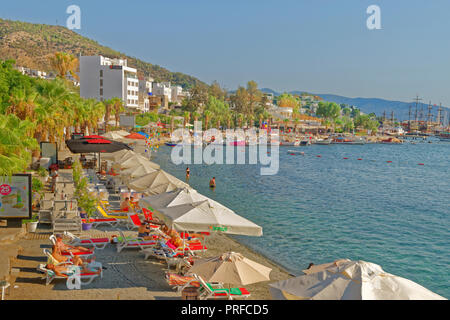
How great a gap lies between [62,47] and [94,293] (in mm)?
196321

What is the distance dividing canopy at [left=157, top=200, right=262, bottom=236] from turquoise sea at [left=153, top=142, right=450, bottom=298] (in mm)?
5492

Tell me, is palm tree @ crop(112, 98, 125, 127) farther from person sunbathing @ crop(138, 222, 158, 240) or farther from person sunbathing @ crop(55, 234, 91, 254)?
person sunbathing @ crop(55, 234, 91, 254)

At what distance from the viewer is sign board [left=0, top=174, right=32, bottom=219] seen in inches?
575

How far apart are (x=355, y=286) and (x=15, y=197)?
11.9 metres

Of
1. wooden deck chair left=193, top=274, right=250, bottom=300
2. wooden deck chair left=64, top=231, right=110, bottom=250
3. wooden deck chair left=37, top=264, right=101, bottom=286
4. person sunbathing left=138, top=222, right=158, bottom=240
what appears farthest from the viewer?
person sunbathing left=138, top=222, right=158, bottom=240

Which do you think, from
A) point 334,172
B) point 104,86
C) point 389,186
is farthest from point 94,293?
point 104,86

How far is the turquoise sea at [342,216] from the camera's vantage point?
62.9ft

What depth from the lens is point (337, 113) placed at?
188875 mm

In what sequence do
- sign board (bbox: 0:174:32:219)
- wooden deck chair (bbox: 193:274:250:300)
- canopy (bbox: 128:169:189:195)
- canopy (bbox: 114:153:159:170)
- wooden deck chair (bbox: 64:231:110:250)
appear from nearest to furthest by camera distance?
1. wooden deck chair (bbox: 193:274:250:300)
2. wooden deck chair (bbox: 64:231:110:250)
3. sign board (bbox: 0:174:32:219)
4. canopy (bbox: 128:169:189:195)
5. canopy (bbox: 114:153:159:170)

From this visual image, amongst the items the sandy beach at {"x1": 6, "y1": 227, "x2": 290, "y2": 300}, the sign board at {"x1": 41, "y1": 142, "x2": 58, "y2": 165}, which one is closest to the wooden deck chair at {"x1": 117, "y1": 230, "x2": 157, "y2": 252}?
the sandy beach at {"x1": 6, "y1": 227, "x2": 290, "y2": 300}

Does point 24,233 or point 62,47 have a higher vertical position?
point 62,47

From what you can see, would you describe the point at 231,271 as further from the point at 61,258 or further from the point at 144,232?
the point at 144,232
